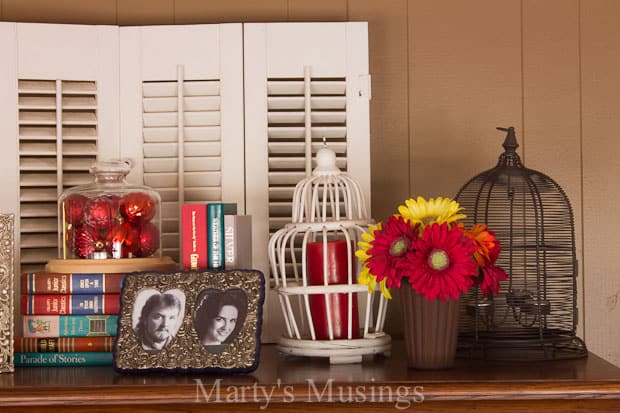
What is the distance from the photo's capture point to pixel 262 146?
82.4 inches

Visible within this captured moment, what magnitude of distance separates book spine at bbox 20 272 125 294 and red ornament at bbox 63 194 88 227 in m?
0.15

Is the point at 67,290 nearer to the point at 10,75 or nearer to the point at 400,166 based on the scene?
the point at 10,75

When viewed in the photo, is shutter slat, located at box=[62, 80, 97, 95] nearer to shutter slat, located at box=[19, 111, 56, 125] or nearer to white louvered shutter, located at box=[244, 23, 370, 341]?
shutter slat, located at box=[19, 111, 56, 125]

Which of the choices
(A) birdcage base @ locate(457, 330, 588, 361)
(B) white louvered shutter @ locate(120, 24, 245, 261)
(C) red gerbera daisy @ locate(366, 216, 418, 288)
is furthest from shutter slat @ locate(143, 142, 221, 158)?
(A) birdcage base @ locate(457, 330, 588, 361)

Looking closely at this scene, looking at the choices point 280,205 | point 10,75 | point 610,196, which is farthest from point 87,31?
point 610,196

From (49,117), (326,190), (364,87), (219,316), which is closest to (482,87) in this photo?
(364,87)

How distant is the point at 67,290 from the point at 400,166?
Answer: 814 millimetres

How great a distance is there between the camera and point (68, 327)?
5.92 ft

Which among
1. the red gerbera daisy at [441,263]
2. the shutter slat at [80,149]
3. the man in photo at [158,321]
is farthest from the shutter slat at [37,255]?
the red gerbera daisy at [441,263]

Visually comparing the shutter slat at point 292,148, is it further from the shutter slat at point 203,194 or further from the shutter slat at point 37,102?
the shutter slat at point 37,102

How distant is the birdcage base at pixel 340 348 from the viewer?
178 centimetres

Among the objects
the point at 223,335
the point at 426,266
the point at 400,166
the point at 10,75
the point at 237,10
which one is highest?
the point at 237,10

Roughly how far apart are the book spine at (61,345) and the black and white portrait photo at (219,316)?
0.67 ft

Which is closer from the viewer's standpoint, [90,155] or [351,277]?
[351,277]
